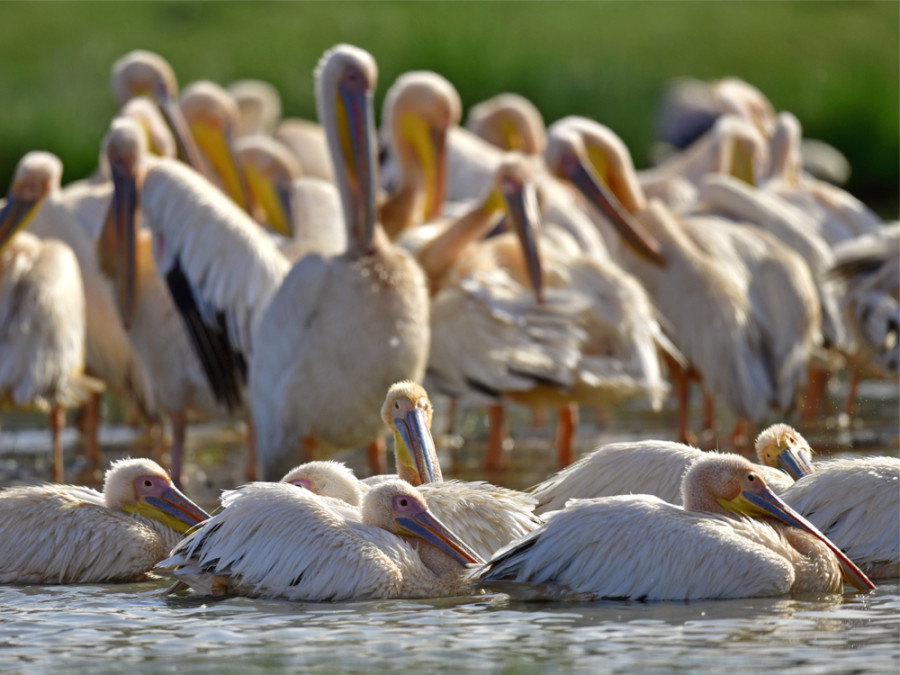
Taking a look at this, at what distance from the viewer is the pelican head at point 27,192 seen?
823cm

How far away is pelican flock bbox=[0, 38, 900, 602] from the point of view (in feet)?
15.3

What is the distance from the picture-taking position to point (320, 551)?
4609 millimetres

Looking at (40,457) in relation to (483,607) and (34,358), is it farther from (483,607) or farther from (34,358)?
(483,607)

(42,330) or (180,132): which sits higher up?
(180,132)

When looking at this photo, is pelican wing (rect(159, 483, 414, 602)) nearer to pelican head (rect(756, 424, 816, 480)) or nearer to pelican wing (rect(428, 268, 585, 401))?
pelican head (rect(756, 424, 816, 480))

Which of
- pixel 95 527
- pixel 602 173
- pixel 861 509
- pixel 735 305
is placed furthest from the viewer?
pixel 602 173

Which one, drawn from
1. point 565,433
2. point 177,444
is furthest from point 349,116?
point 565,433

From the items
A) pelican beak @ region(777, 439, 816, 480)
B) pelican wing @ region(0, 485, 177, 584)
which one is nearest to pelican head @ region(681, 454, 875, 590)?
pelican beak @ region(777, 439, 816, 480)

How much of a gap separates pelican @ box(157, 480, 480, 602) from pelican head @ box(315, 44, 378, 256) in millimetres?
2370

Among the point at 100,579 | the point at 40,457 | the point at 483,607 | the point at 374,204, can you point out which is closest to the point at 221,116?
the point at 40,457

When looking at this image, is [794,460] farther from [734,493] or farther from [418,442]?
[418,442]

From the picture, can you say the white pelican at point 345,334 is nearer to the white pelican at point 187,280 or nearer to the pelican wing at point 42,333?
the white pelican at point 187,280

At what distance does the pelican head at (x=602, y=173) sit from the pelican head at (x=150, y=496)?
3683 mm

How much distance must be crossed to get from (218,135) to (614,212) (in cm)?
335
